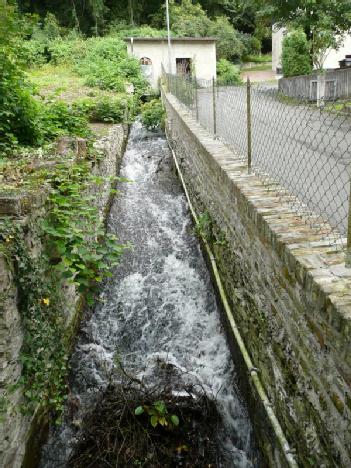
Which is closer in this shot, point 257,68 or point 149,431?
point 149,431

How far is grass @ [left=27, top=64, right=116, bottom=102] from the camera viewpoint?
51.9 ft

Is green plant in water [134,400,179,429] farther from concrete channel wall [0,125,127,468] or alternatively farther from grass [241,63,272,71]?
grass [241,63,272,71]

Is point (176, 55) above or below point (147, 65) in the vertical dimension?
above

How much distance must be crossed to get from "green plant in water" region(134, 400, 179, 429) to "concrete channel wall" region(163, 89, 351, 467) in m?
0.89

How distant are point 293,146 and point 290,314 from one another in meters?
4.09

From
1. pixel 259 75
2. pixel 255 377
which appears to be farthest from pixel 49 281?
pixel 259 75

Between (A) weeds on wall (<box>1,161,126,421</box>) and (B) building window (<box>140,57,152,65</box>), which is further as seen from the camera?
(B) building window (<box>140,57,152,65</box>)

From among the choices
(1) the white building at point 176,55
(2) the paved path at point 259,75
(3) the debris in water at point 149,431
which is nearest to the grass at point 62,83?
(1) the white building at point 176,55

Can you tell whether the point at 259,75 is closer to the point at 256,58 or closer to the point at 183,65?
the point at 256,58

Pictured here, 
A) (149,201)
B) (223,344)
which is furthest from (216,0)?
(223,344)

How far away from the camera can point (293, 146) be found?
675 centimetres

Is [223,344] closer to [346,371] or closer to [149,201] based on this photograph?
[346,371]

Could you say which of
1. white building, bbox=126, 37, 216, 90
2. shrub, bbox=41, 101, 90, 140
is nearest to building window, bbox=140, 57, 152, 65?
white building, bbox=126, 37, 216, 90

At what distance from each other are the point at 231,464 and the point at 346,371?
232 centimetres
